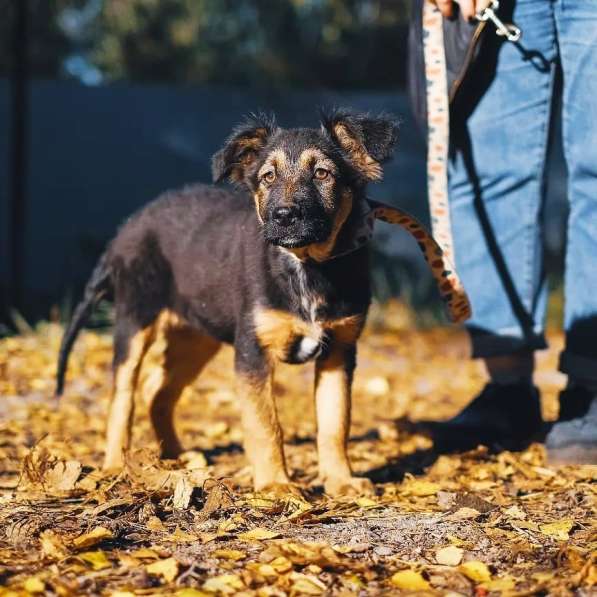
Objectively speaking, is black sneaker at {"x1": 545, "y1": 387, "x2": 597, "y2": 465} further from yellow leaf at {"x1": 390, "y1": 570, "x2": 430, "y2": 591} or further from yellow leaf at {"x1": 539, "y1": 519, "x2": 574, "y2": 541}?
yellow leaf at {"x1": 390, "y1": 570, "x2": 430, "y2": 591}

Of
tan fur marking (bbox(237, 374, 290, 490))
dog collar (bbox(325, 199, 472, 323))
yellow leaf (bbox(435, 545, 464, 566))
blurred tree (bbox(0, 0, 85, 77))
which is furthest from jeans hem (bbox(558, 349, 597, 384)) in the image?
blurred tree (bbox(0, 0, 85, 77))

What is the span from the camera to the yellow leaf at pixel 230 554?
9.35 ft

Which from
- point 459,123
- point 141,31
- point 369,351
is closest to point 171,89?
point 369,351

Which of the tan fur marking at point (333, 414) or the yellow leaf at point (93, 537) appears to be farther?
the tan fur marking at point (333, 414)

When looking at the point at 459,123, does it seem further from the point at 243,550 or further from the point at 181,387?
the point at 243,550

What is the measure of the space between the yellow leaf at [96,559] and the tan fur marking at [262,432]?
114cm

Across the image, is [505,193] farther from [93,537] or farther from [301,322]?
[93,537]

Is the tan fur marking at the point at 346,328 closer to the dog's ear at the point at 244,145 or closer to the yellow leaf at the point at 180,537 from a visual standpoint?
the dog's ear at the point at 244,145

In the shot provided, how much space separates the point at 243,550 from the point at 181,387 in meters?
2.27

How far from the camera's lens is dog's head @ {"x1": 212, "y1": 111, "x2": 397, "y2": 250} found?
12.4 ft

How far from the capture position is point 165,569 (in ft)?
8.88

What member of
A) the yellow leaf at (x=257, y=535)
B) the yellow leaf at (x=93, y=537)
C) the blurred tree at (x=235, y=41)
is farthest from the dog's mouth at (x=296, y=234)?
the blurred tree at (x=235, y=41)

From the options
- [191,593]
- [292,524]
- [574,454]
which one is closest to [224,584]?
[191,593]

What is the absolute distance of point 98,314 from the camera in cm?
836
